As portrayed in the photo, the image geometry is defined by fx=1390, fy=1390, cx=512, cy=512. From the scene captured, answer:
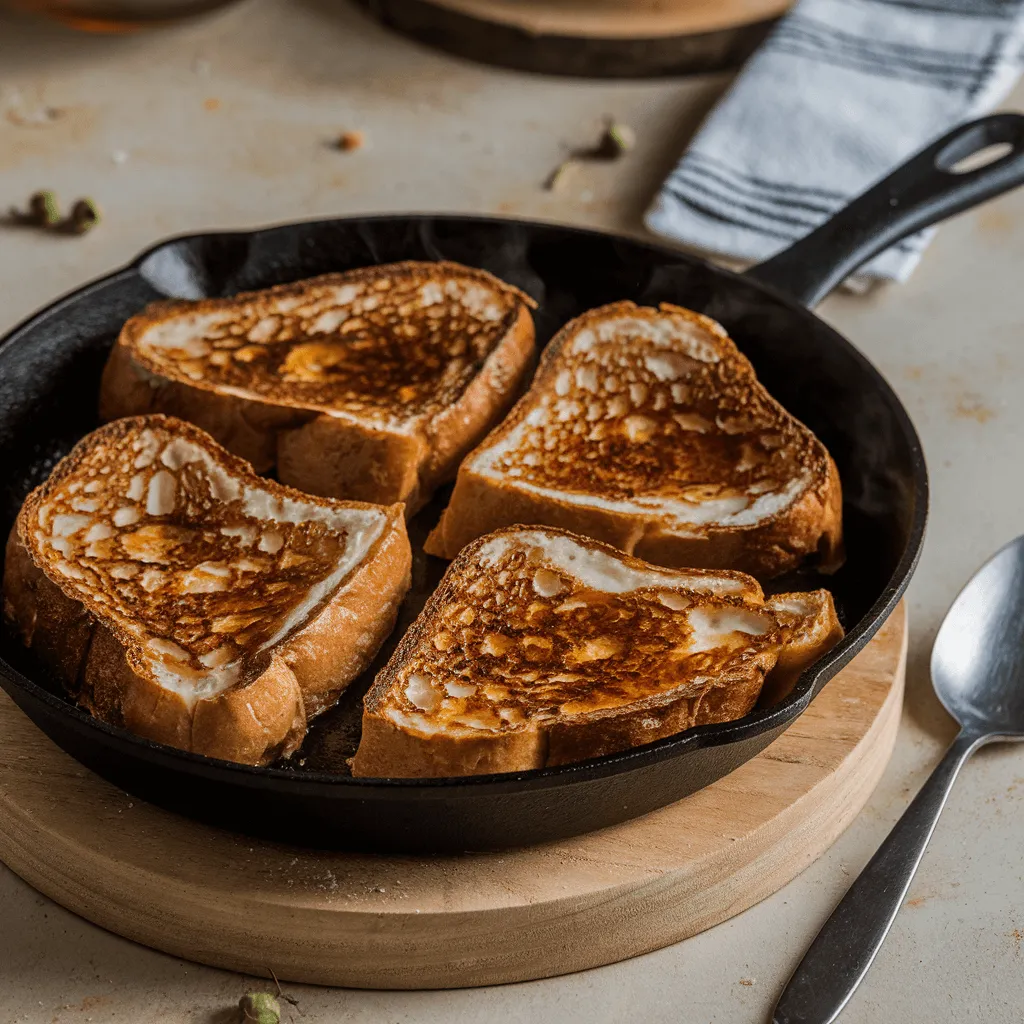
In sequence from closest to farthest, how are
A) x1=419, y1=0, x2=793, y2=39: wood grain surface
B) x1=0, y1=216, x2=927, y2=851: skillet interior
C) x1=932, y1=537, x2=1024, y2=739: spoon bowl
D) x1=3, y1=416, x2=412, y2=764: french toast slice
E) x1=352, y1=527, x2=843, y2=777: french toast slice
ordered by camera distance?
x1=0, y1=216, x2=927, y2=851: skillet interior, x1=352, y1=527, x2=843, y2=777: french toast slice, x1=3, y1=416, x2=412, y2=764: french toast slice, x1=932, y1=537, x2=1024, y2=739: spoon bowl, x1=419, y1=0, x2=793, y2=39: wood grain surface

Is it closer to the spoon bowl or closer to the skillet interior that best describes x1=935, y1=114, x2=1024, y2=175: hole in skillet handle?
the skillet interior

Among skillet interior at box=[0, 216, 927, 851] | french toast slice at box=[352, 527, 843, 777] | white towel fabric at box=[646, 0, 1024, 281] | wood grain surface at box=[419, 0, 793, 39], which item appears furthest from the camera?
wood grain surface at box=[419, 0, 793, 39]

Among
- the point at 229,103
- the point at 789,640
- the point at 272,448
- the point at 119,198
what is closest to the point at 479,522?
the point at 272,448

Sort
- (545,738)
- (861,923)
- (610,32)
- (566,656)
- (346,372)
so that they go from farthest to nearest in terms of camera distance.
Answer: (610,32)
(346,372)
(566,656)
(861,923)
(545,738)

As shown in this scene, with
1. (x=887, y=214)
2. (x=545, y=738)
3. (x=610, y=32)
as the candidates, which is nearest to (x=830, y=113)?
(x=610, y=32)

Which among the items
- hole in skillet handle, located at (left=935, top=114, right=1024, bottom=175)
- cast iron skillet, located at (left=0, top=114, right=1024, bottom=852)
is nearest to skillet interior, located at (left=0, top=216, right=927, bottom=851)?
cast iron skillet, located at (left=0, top=114, right=1024, bottom=852)

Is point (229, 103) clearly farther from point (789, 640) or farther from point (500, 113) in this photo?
point (789, 640)

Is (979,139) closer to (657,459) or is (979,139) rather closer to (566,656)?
(657,459)
